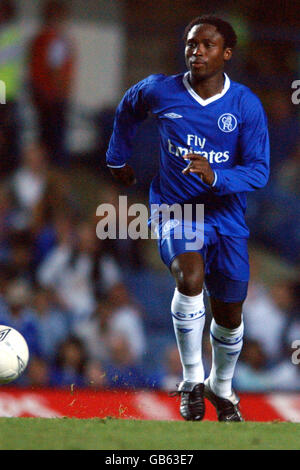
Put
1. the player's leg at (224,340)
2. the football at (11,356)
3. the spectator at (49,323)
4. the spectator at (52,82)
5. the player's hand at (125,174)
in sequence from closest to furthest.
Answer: the football at (11,356) < the player's leg at (224,340) < the player's hand at (125,174) < the spectator at (49,323) < the spectator at (52,82)

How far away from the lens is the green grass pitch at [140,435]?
4.22 meters

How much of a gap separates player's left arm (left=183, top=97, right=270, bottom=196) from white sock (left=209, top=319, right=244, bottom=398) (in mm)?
1012

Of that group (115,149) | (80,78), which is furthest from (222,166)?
(80,78)

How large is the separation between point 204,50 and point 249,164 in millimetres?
753

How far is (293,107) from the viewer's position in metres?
11.5

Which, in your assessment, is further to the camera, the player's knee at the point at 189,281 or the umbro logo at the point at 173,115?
the umbro logo at the point at 173,115

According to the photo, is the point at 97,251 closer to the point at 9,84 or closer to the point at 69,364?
the point at 69,364

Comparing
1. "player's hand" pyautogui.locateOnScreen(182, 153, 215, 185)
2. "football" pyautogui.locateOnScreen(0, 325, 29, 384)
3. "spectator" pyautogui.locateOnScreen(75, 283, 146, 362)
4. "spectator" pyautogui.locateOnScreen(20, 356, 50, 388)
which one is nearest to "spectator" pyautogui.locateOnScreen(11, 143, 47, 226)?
"spectator" pyautogui.locateOnScreen(75, 283, 146, 362)

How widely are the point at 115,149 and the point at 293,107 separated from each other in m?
6.05

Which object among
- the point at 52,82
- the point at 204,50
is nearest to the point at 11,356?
the point at 204,50

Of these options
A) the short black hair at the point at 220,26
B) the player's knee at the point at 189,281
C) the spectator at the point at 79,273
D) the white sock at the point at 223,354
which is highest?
the short black hair at the point at 220,26

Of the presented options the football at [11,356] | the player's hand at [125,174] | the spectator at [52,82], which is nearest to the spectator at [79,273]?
the spectator at [52,82]

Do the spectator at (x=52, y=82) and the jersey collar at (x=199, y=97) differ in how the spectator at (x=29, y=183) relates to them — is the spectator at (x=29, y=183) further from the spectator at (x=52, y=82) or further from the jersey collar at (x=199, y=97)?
the jersey collar at (x=199, y=97)

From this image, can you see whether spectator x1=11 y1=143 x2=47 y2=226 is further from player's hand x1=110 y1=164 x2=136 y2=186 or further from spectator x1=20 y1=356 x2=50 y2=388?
player's hand x1=110 y1=164 x2=136 y2=186
